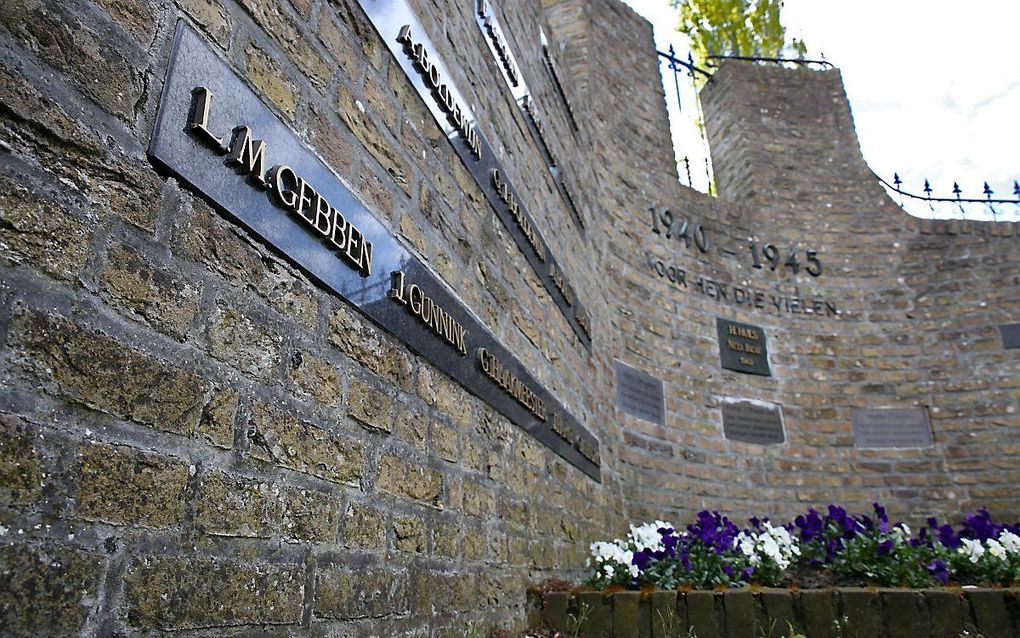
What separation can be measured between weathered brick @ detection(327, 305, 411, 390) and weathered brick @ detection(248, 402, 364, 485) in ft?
0.87

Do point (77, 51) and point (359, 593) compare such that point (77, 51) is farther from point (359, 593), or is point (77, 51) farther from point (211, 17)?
point (359, 593)

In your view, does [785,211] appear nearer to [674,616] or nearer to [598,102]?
[598,102]

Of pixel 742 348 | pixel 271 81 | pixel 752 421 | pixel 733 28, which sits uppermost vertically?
pixel 733 28

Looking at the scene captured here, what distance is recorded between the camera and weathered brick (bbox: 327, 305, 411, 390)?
1.98 metres

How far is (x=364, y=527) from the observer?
1956mm

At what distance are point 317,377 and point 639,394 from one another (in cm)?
484

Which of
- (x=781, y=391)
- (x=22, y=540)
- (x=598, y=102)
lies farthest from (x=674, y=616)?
(x=598, y=102)

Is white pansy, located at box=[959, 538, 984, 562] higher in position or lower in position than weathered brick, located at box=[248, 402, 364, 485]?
lower

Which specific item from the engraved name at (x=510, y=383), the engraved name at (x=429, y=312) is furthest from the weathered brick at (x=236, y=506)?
the engraved name at (x=510, y=383)

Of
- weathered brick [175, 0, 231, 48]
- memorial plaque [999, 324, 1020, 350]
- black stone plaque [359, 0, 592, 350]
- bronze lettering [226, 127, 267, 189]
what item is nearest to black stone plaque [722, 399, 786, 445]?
memorial plaque [999, 324, 1020, 350]

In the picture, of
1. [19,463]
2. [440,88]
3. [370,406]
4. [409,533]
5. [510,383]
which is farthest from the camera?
[510,383]

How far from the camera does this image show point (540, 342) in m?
4.08

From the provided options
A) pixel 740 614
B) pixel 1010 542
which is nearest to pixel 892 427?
pixel 1010 542

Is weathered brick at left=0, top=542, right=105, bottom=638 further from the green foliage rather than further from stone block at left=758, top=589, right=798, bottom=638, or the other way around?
the green foliage
